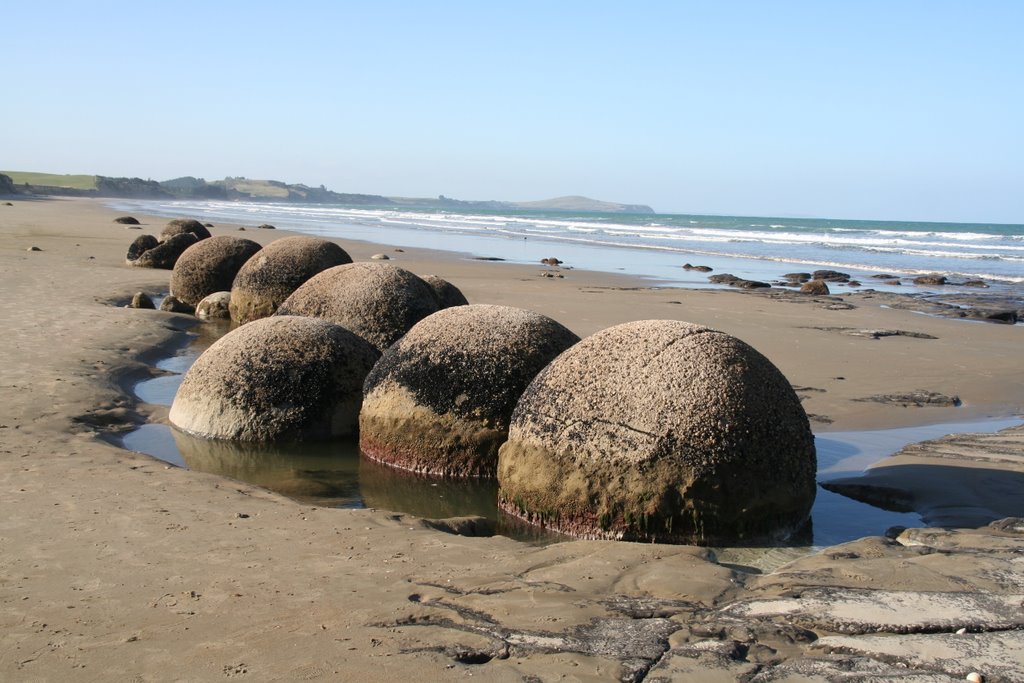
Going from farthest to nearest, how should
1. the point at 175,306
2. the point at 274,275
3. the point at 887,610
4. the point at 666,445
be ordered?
the point at 175,306
the point at 274,275
the point at 666,445
the point at 887,610

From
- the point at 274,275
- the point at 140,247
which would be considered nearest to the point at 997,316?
the point at 274,275

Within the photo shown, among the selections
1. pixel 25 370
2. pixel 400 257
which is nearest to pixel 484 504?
pixel 25 370

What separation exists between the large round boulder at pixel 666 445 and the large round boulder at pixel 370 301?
375 cm

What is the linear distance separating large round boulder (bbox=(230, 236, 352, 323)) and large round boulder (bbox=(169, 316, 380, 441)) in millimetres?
5091

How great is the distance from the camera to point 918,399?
34.6 feet

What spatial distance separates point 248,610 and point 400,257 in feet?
85.9

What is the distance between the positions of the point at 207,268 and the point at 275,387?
→ 8.75 meters

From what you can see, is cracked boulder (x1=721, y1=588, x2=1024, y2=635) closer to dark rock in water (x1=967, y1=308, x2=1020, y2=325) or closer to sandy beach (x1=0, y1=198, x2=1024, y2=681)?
sandy beach (x1=0, y1=198, x2=1024, y2=681)

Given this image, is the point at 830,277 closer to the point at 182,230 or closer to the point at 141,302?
the point at 182,230

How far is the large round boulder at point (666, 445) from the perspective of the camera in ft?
18.8

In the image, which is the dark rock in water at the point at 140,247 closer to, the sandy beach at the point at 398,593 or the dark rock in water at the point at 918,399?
the sandy beach at the point at 398,593

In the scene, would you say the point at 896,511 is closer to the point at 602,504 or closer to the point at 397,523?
the point at 602,504

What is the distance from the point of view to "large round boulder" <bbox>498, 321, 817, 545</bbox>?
5.73 metres

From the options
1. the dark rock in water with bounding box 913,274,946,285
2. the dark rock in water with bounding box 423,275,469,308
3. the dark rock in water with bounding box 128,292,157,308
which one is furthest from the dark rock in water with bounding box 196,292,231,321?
the dark rock in water with bounding box 913,274,946,285
